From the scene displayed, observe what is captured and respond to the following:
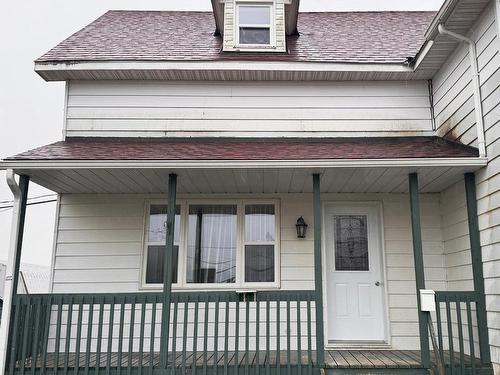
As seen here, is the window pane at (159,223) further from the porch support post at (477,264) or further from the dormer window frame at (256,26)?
the porch support post at (477,264)

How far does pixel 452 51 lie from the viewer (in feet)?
17.9

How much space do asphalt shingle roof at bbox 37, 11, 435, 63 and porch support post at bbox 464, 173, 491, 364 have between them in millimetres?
2246

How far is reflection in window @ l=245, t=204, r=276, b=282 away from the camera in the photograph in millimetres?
6043

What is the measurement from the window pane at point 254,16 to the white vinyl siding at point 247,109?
1335mm

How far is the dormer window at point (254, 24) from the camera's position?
7031 mm

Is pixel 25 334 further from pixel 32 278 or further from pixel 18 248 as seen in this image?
pixel 32 278

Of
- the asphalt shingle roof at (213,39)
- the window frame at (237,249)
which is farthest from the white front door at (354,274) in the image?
the asphalt shingle roof at (213,39)

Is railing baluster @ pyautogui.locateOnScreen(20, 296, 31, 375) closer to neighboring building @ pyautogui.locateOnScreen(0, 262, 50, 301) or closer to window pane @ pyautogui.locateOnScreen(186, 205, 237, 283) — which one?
window pane @ pyautogui.locateOnScreen(186, 205, 237, 283)

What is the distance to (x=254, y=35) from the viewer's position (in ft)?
23.2

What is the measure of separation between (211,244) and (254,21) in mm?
3648

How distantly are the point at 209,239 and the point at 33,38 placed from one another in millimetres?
19890

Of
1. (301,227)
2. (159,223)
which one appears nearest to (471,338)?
(301,227)

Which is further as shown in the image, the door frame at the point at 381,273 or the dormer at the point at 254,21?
the dormer at the point at 254,21

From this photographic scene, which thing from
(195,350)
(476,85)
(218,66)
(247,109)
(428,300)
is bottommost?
(195,350)
